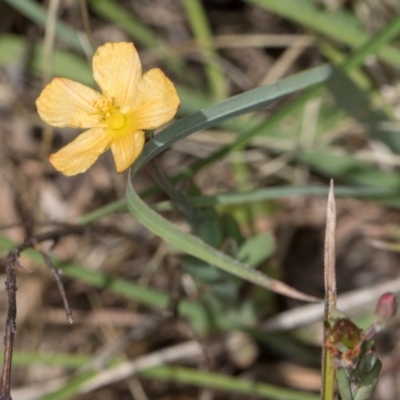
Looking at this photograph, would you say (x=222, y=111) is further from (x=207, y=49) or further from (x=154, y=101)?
(x=207, y=49)

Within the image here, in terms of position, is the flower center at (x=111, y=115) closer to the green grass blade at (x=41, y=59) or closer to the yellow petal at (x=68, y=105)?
the yellow petal at (x=68, y=105)

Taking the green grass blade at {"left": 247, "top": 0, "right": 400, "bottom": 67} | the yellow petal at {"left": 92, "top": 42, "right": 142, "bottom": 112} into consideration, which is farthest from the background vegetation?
the yellow petal at {"left": 92, "top": 42, "right": 142, "bottom": 112}

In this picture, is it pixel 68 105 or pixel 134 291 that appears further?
pixel 134 291

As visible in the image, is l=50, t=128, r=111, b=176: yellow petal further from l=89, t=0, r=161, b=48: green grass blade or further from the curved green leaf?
l=89, t=0, r=161, b=48: green grass blade

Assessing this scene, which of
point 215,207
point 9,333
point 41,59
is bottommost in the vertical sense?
point 9,333

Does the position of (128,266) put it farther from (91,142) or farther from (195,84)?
(91,142)

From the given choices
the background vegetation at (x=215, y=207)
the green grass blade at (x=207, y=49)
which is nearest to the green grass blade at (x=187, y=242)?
the background vegetation at (x=215, y=207)

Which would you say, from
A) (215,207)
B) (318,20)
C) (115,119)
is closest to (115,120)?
(115,119)
